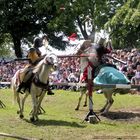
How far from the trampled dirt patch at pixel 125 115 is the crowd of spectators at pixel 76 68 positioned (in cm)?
155

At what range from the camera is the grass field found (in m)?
11.8

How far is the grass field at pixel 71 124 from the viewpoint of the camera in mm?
11797

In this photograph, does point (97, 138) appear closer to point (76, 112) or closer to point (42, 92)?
point (42, 92)

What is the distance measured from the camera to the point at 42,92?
46.9 feet

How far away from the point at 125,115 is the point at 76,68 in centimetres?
1027

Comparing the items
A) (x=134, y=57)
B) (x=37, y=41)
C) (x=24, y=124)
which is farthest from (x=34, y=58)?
(x=134, y=57)

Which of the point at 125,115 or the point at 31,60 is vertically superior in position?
the point at 31,60

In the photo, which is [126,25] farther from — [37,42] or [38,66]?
[38,66]

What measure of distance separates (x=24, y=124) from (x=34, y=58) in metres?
2.02

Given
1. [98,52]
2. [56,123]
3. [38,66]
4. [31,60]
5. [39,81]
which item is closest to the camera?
[56,123]

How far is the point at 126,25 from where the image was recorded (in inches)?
1155

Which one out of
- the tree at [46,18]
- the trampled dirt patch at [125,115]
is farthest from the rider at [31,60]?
the tree at [46,18]

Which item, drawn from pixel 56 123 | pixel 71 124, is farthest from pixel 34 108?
pixel 71 124

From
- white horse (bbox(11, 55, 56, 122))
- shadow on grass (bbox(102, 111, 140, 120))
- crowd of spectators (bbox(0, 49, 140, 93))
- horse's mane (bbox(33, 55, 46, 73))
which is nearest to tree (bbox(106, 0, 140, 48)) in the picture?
crowd of spectators (bbox(0, 49, 140, 93))
